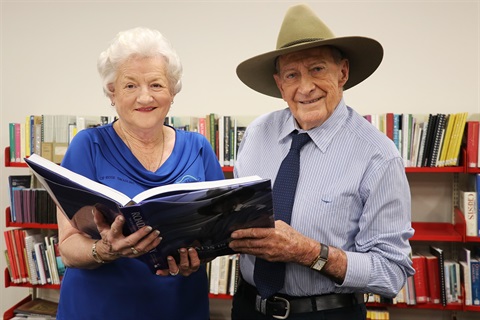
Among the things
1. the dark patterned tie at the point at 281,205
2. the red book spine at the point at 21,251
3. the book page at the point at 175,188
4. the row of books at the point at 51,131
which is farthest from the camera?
the red book spine at the point at 21,251

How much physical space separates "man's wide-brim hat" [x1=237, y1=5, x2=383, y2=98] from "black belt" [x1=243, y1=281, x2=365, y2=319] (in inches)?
31.9

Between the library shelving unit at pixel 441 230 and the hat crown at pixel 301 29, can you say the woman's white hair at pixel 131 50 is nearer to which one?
the hat crown at pixel 301 29

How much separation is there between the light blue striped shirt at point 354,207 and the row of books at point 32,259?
2.23 meters

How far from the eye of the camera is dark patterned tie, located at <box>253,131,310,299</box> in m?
1.40

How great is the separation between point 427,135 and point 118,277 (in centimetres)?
218

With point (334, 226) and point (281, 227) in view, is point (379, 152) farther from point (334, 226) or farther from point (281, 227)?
point (281, 227)

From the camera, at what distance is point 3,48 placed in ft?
11.6

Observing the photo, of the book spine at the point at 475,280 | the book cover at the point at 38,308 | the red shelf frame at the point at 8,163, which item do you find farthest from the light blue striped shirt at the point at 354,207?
the book cover at the point at 38,308

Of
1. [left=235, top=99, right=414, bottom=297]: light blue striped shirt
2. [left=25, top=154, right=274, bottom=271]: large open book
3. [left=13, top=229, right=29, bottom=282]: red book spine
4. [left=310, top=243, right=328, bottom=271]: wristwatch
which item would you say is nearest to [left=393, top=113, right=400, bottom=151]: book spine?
[left=235, top=99, right=414, bottom=297]: light blue striped shirt

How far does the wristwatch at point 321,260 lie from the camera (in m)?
1.30

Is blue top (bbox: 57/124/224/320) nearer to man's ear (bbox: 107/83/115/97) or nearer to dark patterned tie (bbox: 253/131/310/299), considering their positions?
man's ear (bbox: 107/83/115/97)

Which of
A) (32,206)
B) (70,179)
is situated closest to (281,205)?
(70,179)

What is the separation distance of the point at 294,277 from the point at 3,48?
10.8 feet

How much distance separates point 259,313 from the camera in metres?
1.46
